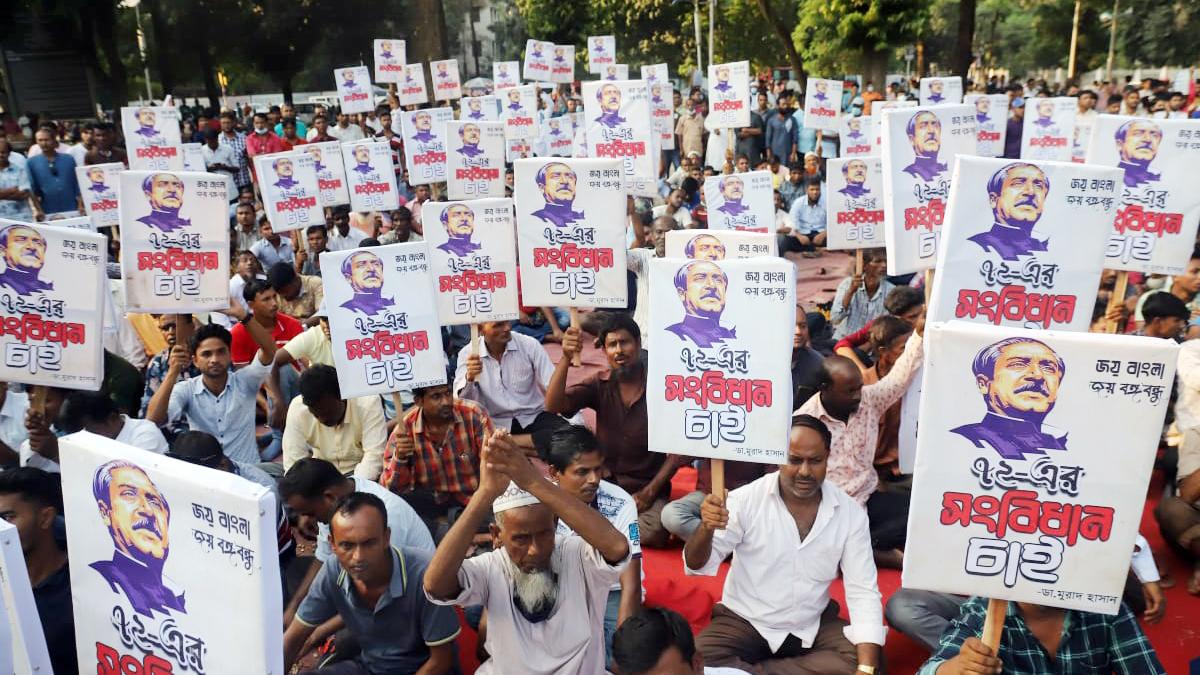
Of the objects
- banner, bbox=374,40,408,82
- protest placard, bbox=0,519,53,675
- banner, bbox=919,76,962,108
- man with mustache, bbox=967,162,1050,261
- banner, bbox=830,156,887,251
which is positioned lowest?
protest placard, bbox=0,519,53,675

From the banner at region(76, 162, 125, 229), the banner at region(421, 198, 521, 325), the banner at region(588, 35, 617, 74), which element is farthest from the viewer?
the banner at region(588, 35, 617, 74)

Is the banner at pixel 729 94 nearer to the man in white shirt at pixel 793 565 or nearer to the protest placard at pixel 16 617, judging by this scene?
the man in white shirt at pixel 793 565

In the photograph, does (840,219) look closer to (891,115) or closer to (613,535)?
(891,115)

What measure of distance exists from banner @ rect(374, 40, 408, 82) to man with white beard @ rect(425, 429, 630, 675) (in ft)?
47.4

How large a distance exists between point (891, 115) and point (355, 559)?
4.07 m

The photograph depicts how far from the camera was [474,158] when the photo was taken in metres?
11.0

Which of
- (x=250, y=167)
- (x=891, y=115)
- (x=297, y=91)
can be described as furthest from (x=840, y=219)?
(x=297, y=91)

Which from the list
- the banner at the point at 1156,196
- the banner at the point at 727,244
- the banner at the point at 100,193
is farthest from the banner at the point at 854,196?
the banner at the point at 100,193

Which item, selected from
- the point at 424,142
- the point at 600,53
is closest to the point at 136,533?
the point at 424,142

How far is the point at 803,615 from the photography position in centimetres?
427

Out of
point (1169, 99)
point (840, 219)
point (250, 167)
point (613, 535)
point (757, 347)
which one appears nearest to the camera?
point (613, 535)

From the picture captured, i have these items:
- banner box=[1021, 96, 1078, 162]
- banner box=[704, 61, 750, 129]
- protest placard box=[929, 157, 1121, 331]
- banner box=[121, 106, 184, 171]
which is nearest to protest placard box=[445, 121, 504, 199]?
banner box=[704, 61, 750, 129]

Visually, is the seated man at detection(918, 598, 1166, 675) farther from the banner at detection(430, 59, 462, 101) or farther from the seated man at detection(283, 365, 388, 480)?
the banner at detection(430, 59, 462, 101)

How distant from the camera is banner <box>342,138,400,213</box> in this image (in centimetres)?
1166
